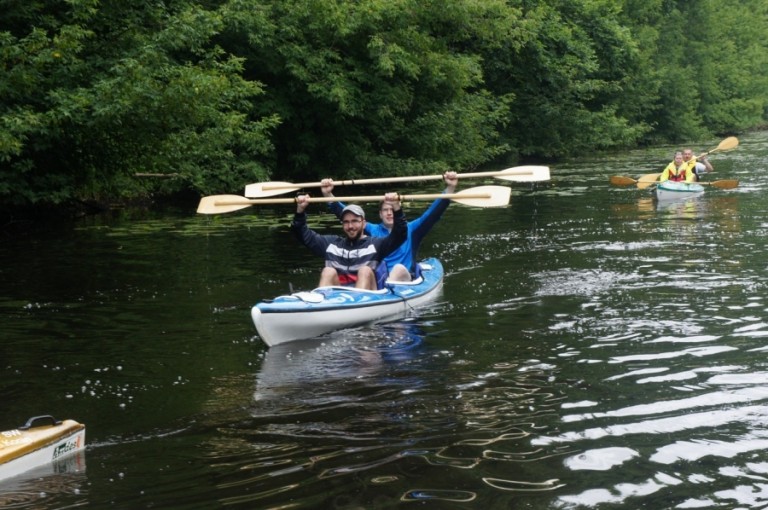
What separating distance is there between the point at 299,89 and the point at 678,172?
9.13 metres

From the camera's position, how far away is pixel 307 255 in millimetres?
14453

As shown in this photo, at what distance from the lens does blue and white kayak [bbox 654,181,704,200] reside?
21672mm

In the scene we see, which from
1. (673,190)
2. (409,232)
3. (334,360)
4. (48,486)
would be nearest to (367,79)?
(673,190)

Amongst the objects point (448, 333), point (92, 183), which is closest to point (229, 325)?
point (448, 333)

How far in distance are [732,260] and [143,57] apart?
926 centimetres

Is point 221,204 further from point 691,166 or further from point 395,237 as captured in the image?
point 691,166

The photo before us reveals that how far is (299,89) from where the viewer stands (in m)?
24.5

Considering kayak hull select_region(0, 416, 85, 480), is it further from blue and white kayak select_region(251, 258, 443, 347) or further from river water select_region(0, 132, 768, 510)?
blue and white kayak select_region(251, 258, 443, 347)

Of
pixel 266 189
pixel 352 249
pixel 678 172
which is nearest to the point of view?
pixel 352 249

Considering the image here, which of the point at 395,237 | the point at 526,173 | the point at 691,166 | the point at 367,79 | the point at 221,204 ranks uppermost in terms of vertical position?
the point at 367,79

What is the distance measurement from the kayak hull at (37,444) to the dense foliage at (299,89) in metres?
8.89

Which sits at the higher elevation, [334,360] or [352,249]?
[352,249]

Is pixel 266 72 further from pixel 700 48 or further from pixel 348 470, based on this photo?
pixel 700 48

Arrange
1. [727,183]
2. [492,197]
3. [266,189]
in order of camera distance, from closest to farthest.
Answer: [492,197], [266,189], [727,183]
